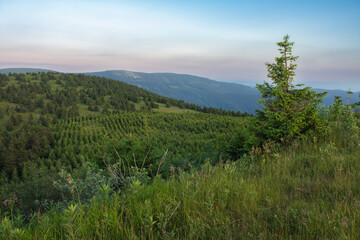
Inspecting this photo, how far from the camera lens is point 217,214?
1.97 metres

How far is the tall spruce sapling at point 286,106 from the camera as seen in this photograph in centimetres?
700

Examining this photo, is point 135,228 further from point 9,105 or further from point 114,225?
point 9,105

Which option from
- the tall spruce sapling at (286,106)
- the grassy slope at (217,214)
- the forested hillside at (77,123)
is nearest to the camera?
the grassy slope at (217,214)

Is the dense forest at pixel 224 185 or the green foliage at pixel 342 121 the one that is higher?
the green foliage at pixel 342 121

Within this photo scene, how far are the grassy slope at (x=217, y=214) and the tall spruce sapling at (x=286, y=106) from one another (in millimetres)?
4676

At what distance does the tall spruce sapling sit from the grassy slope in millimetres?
4676

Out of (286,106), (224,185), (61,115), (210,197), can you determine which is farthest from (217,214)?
(61,115)

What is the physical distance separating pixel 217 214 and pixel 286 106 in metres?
6.96

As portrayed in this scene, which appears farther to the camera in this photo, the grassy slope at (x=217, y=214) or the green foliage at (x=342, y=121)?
the green foliage at (x=342, y=121)

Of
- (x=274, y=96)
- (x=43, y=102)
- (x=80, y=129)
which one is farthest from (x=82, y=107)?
(x=274, y=96)

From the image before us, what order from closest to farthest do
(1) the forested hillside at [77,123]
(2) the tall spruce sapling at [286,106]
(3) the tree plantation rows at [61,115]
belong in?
1. (2) the tall spruce sapling at [286,106]
2. (1) the forested hillside at [77,123]
3. (3) the tree plantation rows at [61,115]

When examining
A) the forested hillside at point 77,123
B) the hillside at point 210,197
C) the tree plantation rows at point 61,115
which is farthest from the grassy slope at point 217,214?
the tree plantation rows at point 61,115

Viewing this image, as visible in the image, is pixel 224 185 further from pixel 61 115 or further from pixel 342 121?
pixel 61 115

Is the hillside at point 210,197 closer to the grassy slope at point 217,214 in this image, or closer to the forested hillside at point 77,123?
the grassy slope at point 217,214
